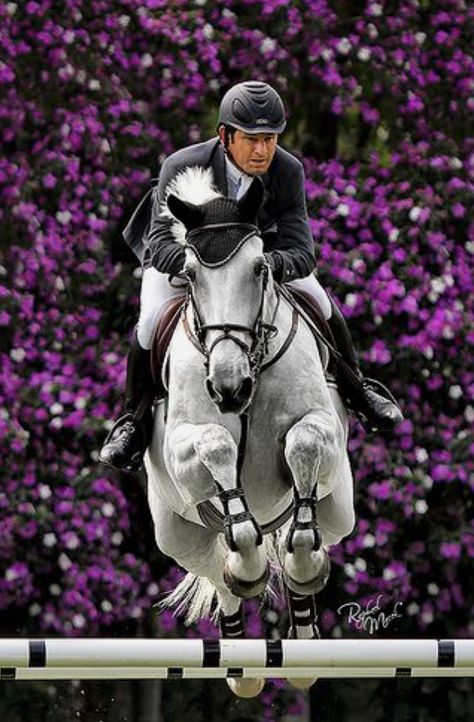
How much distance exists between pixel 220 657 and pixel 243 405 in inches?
34.3

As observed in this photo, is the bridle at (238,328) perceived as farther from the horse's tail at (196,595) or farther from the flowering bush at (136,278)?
the flowering bush at (136,278)

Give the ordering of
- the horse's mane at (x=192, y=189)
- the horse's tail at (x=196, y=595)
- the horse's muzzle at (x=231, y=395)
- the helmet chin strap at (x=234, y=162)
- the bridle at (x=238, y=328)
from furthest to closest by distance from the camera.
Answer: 1. the horse's tail at (x=196, y=595)
2. the helmet chin strap at (x=234, y=162)
3. the horse's mane at (x=192, y=189)
4. the bridle at (x=238, y=328)
5. the horse's muzzle at (x=231, y=395)

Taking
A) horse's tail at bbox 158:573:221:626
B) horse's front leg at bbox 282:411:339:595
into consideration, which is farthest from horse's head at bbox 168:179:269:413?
horse's tail at bbox 158:573:221:626

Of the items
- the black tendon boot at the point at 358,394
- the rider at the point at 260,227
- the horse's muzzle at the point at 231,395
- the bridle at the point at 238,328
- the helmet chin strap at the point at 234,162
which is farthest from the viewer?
the black tendon boot at the point at 358,394

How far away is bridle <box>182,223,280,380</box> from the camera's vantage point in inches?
288

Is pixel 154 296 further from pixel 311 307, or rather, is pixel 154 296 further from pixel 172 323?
pixel 311 307

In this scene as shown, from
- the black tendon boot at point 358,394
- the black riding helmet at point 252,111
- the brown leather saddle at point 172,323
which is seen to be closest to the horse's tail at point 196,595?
the black tendon boot at point 358,394

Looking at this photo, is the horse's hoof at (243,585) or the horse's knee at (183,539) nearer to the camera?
the horse's hoof at (243,585)

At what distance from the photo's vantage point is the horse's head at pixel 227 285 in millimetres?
7223

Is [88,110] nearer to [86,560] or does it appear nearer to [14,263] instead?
[14,263]

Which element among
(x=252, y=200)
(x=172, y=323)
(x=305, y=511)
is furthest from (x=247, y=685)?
(x=252, y=200)

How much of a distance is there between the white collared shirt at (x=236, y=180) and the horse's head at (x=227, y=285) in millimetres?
364

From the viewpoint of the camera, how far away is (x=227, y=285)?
7.41 meters

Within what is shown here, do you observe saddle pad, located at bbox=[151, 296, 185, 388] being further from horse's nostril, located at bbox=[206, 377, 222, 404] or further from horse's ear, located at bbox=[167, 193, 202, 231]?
horse's nostril, located at bbox=[206, 377, 222, 404]
